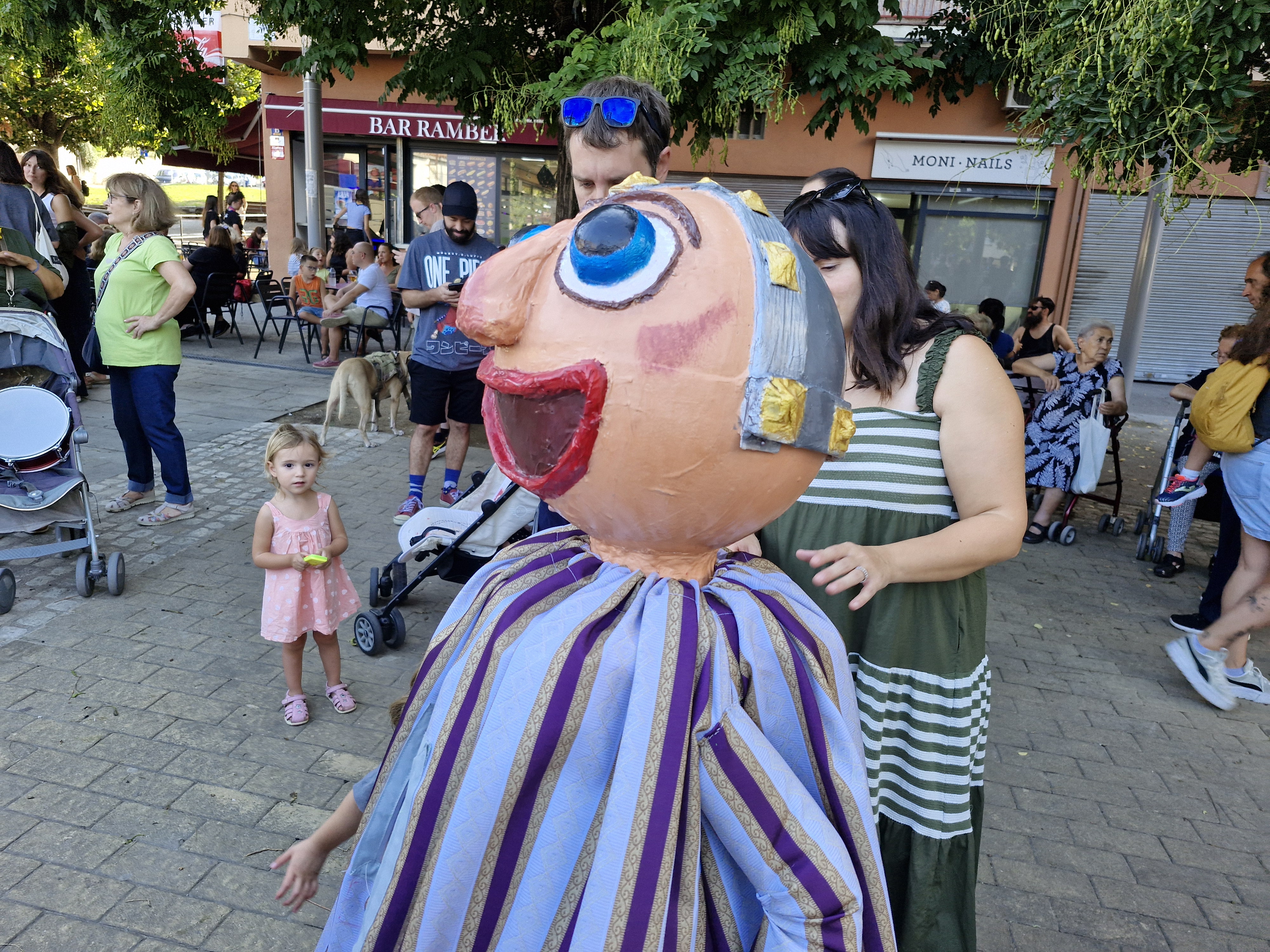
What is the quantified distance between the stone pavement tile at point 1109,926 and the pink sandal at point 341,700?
2611 millimetres

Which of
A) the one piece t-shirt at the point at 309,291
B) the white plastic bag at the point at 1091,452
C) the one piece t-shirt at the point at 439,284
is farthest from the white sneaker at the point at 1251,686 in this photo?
the one piece t-shirt at the point at 309,291

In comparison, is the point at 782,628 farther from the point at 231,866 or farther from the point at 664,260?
the point at 231,866

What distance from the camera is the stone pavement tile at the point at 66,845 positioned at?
275 cm

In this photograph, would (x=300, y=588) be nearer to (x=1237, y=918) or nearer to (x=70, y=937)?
(x=70, y=937)

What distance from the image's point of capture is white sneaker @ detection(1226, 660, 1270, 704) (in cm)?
431

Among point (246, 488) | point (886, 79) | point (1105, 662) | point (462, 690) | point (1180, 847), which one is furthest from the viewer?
point (246, 488)

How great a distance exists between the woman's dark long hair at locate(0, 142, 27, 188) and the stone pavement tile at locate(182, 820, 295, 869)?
466cm

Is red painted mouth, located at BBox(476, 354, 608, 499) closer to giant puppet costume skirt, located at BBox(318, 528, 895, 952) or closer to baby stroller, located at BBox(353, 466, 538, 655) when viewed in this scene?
giant puppet costume skirt, located at BBox(318, 528, 895, 952)

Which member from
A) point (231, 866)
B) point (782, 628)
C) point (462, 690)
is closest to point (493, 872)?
point (462, 690)

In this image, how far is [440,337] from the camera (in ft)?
18.6

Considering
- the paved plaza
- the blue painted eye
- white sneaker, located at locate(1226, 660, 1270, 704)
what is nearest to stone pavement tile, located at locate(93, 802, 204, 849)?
the paved plaza

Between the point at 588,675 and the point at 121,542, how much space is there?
5.16 m

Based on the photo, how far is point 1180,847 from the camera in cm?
321

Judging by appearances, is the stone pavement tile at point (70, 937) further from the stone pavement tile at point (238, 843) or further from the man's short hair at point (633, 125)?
the man's short hair at point (633, 125)
